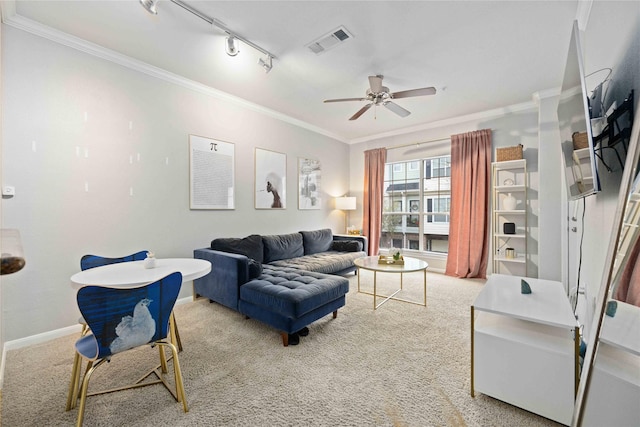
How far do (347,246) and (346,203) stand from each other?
3.84 ft

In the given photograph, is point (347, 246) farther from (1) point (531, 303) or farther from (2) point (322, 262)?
(1) point (531, 303)

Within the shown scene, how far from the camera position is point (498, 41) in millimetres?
2574

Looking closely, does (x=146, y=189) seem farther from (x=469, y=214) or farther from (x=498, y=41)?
(x=469, y=214)

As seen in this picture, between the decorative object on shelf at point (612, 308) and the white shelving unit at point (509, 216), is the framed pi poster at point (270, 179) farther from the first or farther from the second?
the decorative object on shelf at point (612, 308)

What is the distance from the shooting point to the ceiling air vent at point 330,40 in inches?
96.0

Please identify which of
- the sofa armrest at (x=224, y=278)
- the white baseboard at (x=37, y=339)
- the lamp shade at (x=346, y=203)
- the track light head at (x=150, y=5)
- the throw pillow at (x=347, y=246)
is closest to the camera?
the track light head at (x=150, y=5)

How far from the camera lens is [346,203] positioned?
5.61 m

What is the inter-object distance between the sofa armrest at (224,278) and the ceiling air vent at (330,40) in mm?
2232

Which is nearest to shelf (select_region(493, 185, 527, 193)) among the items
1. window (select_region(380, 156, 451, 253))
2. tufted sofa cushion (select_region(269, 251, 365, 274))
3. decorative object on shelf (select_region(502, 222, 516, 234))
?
decorative object on shelf (select_region(502, 222, 516, 234))

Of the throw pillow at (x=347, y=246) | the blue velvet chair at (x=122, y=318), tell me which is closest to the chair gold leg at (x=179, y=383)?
the blue velvet chair at (x=122, y=318)

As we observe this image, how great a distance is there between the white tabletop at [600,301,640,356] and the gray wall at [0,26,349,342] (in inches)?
140

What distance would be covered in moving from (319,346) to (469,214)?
3556 millimetres

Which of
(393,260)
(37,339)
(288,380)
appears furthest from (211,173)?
(288,380)

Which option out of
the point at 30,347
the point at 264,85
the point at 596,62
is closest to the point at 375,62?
the point at 264,85
